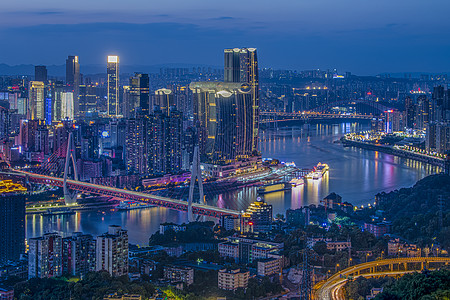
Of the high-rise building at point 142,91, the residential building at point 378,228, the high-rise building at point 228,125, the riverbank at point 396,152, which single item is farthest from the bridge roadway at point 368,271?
the high-rise building at point 142,91

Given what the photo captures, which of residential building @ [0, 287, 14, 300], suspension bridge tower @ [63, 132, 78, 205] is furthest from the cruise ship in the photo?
residential building @ [0, 287, 14, 300]

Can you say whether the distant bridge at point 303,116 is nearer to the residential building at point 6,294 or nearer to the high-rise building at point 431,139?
the high-rise building at point 431,139

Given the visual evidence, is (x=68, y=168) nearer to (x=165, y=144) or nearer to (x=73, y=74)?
(x=165, y=144)

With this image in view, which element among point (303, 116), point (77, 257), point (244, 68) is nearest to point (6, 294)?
point (77, 257)

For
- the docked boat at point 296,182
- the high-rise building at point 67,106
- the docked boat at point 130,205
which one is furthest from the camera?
the high-rise building at point 67,106

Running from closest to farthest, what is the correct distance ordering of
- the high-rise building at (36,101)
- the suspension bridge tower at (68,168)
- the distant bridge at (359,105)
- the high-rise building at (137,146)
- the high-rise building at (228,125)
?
1. the suspension bridge tower at (68,168)
2. the high-rise building at (137,146)
3. the high-rise building at (228,125)
4. the high-rise building at (36,101)
5. the distant bridge at (359,105)

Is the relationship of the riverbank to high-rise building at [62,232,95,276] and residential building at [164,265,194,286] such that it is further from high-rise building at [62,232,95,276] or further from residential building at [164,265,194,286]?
high-rise building at [62,232,95,276]
